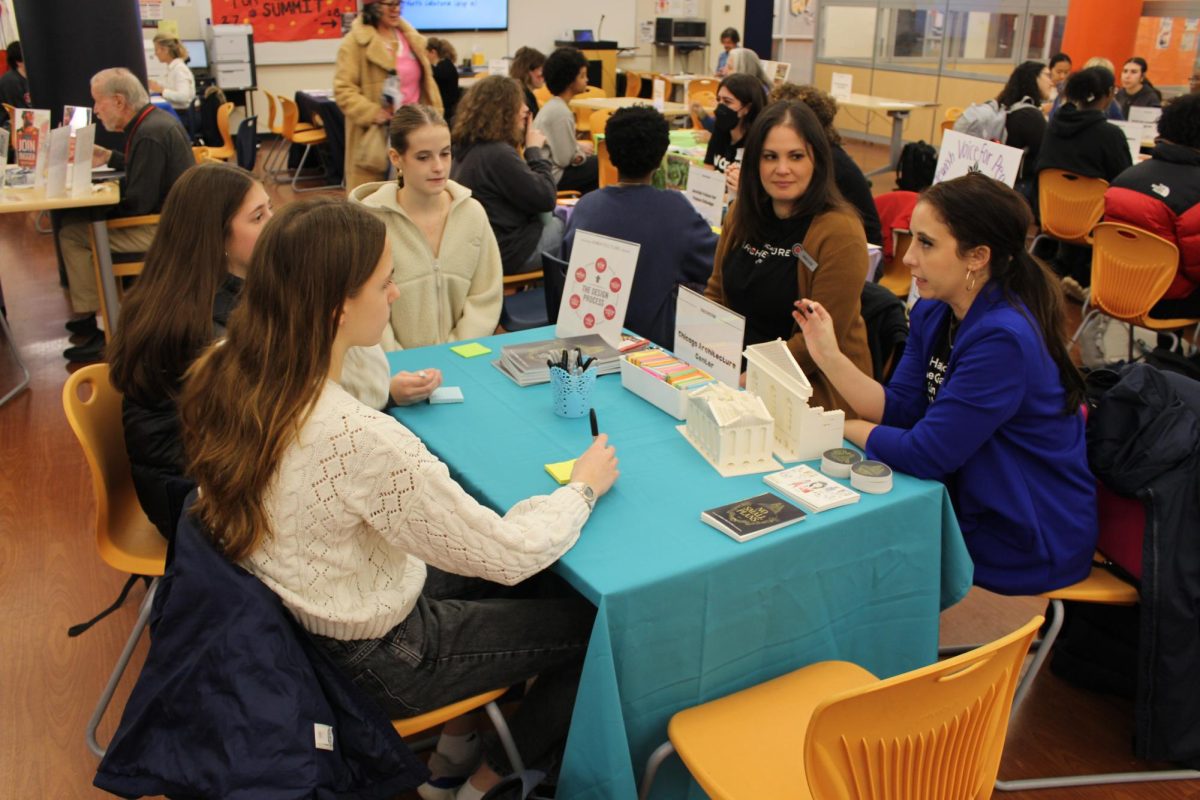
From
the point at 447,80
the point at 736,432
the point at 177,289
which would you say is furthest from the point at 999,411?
the point at 447,80

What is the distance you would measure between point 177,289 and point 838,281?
162 cm

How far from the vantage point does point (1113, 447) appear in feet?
6.86

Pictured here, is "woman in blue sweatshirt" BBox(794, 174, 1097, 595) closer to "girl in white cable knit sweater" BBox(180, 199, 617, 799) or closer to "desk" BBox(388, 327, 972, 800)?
"desk" BBox(388, 327, 972, 800)

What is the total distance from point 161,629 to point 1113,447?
183cm

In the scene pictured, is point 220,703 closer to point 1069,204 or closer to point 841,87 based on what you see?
point 1069,204

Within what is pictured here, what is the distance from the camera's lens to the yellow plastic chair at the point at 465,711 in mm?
1723

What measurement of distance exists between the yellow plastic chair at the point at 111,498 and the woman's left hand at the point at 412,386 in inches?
23.6

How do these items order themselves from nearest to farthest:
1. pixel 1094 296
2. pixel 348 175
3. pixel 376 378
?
pixel 376 378, pixel 1094 296, pixel 348 175

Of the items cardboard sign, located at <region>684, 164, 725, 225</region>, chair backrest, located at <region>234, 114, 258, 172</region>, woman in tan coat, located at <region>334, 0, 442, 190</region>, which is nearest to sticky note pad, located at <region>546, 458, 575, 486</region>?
cardboard sign, located at <region>684, 164, 725, 225</region>

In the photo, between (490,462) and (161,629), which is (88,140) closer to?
(490,462)

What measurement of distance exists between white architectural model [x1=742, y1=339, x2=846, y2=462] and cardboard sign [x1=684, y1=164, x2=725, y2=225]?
2054 mm

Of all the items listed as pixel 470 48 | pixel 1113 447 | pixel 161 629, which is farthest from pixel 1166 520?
pixel 470 48

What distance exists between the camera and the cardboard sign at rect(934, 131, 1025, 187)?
4.05 m

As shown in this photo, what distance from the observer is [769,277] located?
9.19 ft
